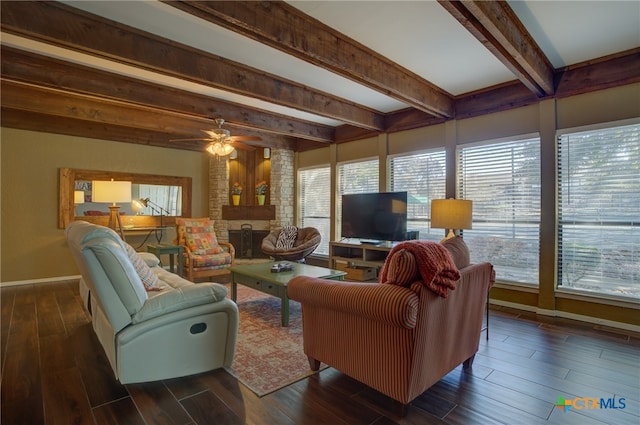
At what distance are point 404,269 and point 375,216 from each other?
11.2 feet

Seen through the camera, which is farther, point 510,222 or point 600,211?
point 510,222

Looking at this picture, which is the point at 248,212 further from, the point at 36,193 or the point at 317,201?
the point at 36,193

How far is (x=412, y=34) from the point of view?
2.89 meters

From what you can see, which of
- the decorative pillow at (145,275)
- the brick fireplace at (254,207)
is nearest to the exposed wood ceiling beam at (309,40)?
the decorative pillow at (145,275)

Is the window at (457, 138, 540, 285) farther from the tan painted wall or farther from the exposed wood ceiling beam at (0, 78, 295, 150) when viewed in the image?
the tan painted wall

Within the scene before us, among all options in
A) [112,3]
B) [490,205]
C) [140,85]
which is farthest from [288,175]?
[112,3]

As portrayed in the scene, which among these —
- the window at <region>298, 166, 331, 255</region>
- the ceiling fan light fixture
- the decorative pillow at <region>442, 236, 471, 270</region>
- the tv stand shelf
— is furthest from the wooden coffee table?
the window at <region>298, 166, 331, 255</region>

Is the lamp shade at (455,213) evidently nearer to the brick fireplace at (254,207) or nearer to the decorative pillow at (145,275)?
the decorative pillow at (145,275)

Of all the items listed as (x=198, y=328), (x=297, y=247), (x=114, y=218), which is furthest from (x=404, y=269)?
(x=114, y=218)

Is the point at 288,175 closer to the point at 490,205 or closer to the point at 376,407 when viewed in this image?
the point at 490,205

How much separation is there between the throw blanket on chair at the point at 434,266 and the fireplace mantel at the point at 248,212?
5.36 meters

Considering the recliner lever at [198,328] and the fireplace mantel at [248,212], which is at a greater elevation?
the fireplace mantel at [248,212]

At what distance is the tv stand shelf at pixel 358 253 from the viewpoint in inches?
192

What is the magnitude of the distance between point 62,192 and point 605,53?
7544 millimetres
